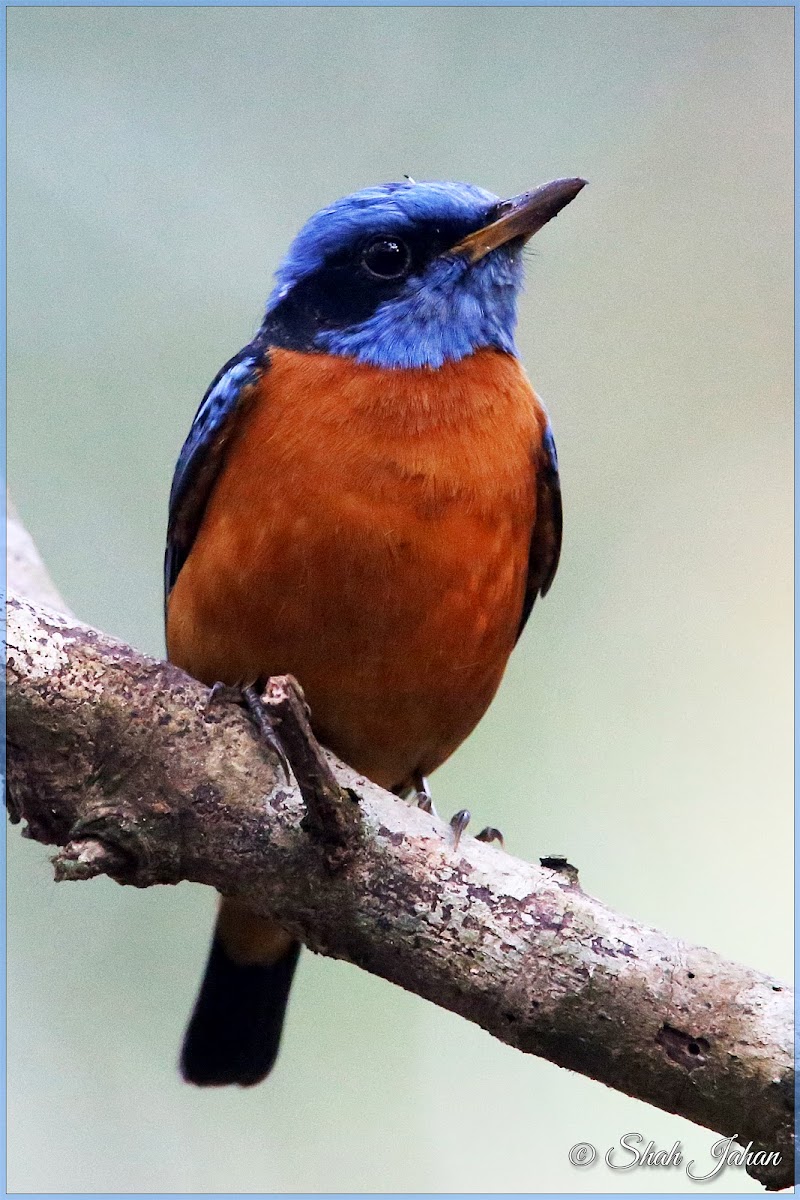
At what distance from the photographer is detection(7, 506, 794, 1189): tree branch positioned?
3.38 meters

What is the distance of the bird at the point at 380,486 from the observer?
4.19 m

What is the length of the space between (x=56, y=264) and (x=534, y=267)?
8.45 ft

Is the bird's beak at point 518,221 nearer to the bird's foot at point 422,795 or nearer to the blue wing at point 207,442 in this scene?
the blue wing at point 207,442

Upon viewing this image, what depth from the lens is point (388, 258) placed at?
15.5ft

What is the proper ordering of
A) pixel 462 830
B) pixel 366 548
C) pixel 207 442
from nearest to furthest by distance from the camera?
pixel 462 830 < pixel 366 548 < pixel 207 442

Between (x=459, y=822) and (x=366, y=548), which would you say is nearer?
(x=459, y=822)

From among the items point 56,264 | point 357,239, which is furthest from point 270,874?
point 56,264

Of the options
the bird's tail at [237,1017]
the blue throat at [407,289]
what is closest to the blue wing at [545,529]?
the blue throat at [407,289]

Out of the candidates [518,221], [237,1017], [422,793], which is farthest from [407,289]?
[237,1017]

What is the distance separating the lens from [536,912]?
11.7 feet

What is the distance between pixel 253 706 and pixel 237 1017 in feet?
7.31

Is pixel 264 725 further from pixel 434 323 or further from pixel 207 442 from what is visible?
pixel 434 323

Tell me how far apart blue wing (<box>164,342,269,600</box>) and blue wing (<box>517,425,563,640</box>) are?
3.75 ft

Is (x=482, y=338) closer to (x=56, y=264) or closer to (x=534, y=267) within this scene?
(x=534, y=267)
